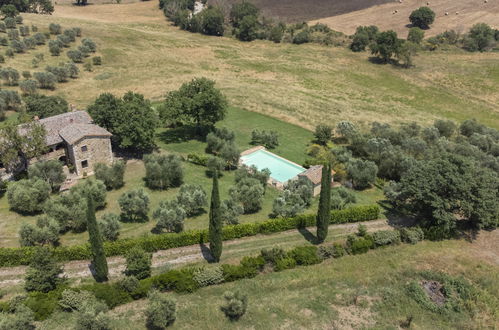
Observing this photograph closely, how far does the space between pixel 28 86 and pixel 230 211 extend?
58494 millimetres

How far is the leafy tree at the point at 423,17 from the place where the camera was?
143250 millimetres

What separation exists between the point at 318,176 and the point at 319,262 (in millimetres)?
17097

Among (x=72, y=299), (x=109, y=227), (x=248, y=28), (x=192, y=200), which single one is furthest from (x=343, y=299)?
(x=248, y=28)

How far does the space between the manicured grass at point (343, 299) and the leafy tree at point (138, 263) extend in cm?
273

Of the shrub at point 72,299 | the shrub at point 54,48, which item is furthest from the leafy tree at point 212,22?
the shrub at point 72,299

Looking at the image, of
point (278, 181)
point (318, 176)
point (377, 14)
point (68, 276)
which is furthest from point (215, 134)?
point (377, 14)

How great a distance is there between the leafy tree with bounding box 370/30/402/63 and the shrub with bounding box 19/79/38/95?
9055cm

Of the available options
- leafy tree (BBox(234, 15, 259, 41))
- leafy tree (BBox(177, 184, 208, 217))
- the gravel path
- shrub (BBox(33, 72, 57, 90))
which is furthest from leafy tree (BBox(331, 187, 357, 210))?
leafy tree (BBox(234, 15, 259, 41))

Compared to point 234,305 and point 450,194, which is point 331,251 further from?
point 450,194

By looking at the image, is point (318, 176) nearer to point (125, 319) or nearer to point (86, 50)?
point (125, 319)

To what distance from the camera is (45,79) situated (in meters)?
86.7

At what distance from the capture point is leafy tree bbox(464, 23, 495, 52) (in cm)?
12762

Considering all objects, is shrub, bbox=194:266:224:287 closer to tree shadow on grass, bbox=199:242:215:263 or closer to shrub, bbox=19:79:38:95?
tree shadow on grass, bbox=199:242:215:263

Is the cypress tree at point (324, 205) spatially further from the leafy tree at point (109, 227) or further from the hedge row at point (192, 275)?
the leafy tree at point (109, 227)
